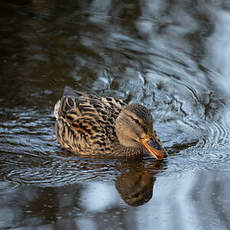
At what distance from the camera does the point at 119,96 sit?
887 cm

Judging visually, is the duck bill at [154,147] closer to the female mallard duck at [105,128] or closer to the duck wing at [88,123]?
the female mallard duck at [105,128]

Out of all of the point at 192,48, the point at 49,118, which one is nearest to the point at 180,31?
the point at 192,48

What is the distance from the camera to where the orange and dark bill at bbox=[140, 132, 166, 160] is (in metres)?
6.99

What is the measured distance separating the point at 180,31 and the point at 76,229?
637 cm

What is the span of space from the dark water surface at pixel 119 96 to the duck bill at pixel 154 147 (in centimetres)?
15

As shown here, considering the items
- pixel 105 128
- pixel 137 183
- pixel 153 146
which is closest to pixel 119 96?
pixel 105 128

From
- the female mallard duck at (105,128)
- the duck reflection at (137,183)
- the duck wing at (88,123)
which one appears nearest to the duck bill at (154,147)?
the female mallard duck at (105,128)

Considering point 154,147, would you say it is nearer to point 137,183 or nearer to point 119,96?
point 137,183

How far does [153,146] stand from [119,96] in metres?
2.03

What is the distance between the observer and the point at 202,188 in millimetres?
6320


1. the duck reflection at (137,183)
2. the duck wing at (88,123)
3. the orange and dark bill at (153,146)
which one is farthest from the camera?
the duck wing at (88,123)

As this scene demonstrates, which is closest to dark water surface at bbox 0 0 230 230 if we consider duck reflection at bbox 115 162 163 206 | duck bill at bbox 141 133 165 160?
duck reflection at bbox 115 162 163 206

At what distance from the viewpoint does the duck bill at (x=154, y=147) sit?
6992 millimetres

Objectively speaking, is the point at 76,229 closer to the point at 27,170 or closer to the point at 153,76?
the point at 27,170
